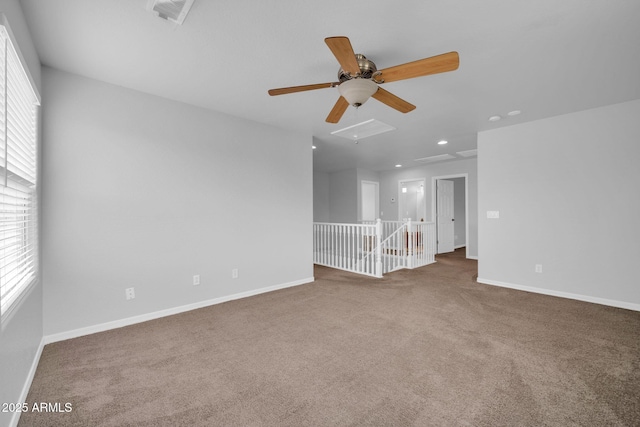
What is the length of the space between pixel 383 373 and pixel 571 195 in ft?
11.8

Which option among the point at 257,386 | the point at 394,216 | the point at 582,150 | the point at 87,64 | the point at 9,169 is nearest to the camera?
the point at 9,169

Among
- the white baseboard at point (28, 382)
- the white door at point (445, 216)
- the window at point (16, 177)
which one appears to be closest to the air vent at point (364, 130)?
the window at point (16, 177)

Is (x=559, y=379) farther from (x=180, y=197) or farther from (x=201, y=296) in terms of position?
(x=180, y=197)

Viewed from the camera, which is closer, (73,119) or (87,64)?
(87,64)

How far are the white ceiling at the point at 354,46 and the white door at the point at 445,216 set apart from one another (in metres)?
4.01

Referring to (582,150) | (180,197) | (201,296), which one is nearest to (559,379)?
(582,150)

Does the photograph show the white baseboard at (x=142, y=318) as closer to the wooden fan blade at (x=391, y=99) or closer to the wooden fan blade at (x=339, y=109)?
the wooden fan blade at (x=339, y=109)

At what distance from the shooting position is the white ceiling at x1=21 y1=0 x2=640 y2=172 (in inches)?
69.1

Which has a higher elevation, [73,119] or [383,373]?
[73,119]

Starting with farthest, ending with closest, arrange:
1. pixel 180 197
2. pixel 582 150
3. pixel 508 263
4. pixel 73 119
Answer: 1. pixel 508 263
2. pixel 582 150
3. pixel 180 197
4. pixel 73 119

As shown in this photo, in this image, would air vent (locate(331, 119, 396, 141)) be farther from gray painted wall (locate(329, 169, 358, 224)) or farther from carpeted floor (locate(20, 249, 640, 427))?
gray painted wall (locate(329, 169, 358, 224))

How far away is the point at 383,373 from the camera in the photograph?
1.92m

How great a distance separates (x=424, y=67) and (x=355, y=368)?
2119 millimetres

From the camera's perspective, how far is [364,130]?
170 inches
